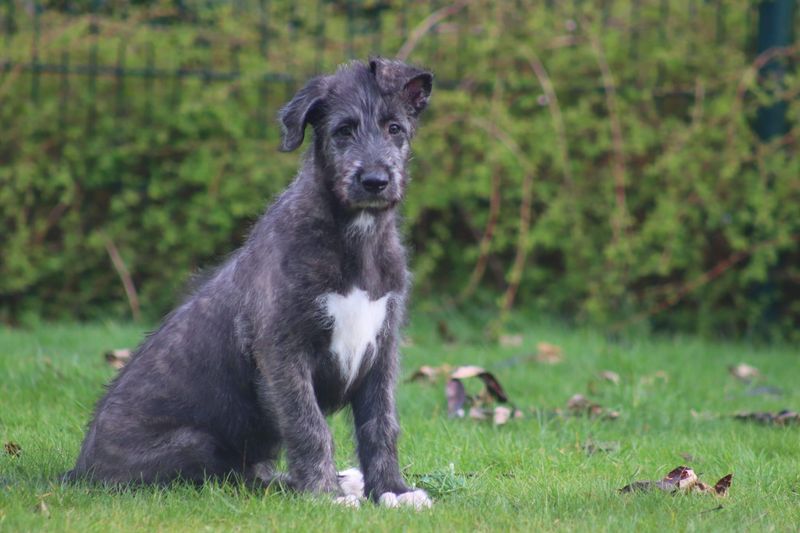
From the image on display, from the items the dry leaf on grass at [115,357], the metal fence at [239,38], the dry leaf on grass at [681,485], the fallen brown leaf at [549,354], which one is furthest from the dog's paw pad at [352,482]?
the metal fence at [239,38]

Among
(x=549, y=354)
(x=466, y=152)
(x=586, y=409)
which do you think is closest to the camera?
(x=586, y=409)

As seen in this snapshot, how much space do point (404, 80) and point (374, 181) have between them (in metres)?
0.58

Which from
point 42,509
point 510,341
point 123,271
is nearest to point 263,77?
point 123,271

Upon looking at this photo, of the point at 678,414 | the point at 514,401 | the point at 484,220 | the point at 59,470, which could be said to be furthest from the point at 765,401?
the point at 59,470

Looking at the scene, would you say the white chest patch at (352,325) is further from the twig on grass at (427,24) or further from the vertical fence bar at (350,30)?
the vertical fence bar at (350,30)

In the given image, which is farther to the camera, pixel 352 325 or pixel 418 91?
pixel 418 91

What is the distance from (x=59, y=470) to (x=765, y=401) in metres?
4.51

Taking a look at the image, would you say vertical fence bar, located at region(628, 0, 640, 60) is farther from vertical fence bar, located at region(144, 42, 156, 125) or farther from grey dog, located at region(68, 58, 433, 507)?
grey dog, located at region(68, 58, 433, 507)

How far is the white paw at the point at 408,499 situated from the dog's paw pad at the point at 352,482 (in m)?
0.31

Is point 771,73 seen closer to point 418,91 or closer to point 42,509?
point 418,91

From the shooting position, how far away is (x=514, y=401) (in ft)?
23.5

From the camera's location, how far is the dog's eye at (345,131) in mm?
5016

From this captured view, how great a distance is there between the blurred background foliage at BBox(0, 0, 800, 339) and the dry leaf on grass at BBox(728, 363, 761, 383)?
1.40m

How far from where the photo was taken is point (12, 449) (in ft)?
17.8
